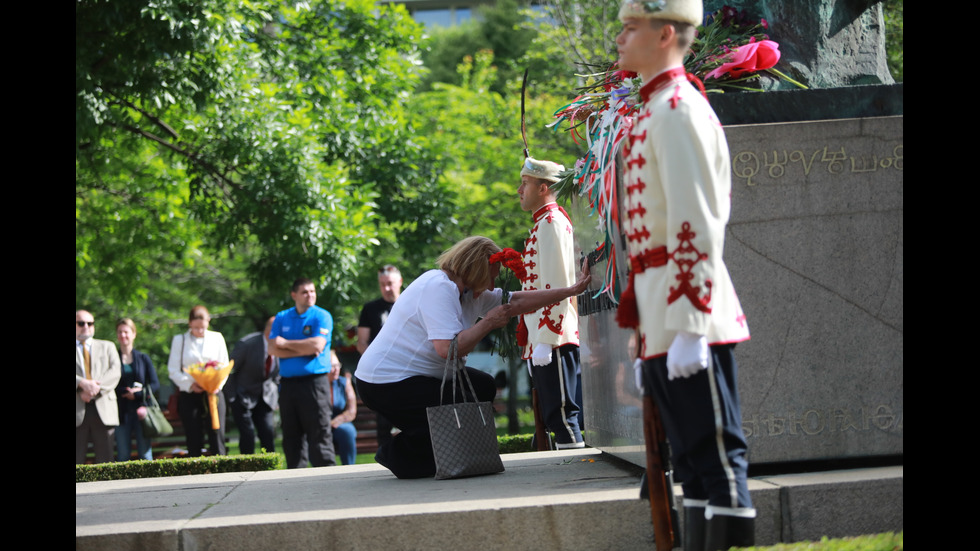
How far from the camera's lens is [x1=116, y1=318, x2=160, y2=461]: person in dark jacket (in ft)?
39.9

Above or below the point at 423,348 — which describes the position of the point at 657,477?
below

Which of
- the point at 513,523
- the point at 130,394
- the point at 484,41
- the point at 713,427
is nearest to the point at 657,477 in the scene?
the point at 713,427

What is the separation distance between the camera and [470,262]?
607cm

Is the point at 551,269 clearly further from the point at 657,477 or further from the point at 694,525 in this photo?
the point at 694,525

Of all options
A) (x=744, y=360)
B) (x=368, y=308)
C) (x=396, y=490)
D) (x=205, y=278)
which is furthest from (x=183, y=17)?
(x=205, y=278)

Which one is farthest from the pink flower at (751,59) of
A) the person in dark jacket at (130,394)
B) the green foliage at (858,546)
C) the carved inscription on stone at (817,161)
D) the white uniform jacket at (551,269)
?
the person in dark jacket at (130,394)

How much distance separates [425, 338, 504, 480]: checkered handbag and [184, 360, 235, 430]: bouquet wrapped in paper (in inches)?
256

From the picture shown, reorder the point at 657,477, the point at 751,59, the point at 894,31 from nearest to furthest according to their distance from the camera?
the point at 657,477 < the point at 751,59 < the point at 894,31

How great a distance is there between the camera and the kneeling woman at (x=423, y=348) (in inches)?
232

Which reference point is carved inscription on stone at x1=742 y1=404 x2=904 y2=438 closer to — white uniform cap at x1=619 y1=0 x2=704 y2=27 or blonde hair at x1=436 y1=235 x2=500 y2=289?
white uniform cap at x1=619 y1=0 x2=704 y2=27

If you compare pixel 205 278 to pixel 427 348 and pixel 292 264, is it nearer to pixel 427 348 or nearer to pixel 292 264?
pixel 292 264

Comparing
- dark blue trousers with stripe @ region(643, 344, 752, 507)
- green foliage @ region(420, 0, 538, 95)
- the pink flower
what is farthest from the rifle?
green foliage @ region(420, 0, 538, 95)

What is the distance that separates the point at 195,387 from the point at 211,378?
0.23 m

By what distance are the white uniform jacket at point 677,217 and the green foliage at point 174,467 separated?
5459 millimetres
